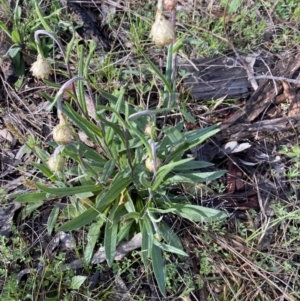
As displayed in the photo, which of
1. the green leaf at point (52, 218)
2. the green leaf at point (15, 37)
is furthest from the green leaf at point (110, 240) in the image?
the green leaf at point (15, 37)

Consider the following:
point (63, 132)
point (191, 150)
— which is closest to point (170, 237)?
point (191, 150)

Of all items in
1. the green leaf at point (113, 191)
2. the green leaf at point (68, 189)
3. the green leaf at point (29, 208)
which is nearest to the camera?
the green leaf at point (68, 189)

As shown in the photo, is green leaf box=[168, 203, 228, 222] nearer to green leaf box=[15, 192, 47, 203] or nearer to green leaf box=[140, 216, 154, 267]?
green leaf box=[140, 216, 154, 267]

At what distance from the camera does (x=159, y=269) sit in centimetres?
193

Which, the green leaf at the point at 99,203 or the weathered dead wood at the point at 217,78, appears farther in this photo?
the weathered dead wood at the point at 217,78

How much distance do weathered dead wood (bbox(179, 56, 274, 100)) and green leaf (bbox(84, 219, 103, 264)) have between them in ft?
2.88

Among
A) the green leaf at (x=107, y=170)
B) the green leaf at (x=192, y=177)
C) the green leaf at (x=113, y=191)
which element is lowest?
the green leaf at (x=192, y=177)

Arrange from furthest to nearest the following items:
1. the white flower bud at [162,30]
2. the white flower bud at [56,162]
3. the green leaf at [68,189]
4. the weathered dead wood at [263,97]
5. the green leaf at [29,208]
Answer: the weathered dead wood at [263,97], the green leaf at [29,208], the green leaf at [68,189], the white flower bud at [56,162], the white flower bud at [162,30]

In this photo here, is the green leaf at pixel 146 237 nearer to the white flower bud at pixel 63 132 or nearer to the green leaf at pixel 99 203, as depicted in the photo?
the green leaf at pixel 99 203

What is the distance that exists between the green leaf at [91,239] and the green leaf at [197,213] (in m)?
0.35

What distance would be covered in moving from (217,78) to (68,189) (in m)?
1.12

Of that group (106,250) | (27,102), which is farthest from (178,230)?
(27,102)

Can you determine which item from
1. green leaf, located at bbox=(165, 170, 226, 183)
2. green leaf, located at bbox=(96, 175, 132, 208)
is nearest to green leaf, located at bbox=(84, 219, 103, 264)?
→ green leaf, located at bbox=(96, 175, 132, 208)

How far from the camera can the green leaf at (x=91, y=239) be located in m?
2.04
